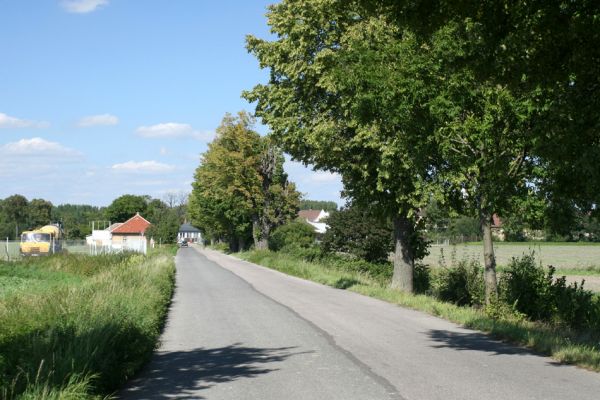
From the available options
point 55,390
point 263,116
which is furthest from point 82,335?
point 263,116

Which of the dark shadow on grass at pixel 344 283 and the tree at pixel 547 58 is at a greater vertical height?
the tree at pixel 547 58

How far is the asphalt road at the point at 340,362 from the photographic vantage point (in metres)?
7.35

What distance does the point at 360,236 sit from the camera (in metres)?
35.8

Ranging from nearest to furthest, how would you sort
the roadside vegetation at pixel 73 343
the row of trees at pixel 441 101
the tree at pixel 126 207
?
the roadside vegetation at pixel 73 343
the row of trees at pixel 441 101
the tree at pixel 126 207

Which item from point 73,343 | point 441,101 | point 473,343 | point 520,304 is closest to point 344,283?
point 520,304

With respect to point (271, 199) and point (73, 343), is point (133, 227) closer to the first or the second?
point (271, 199)

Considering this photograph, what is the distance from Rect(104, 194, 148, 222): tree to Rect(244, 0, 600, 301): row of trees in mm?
150432

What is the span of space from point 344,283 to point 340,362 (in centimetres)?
1499

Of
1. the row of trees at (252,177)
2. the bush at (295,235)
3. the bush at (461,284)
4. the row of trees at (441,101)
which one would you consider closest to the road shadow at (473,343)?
the row of trees at (441,101)

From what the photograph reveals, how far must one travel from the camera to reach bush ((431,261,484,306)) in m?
19.6

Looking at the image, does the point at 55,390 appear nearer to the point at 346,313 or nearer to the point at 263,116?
the point at 346,313

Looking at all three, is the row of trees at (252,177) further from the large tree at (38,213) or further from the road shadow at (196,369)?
the large tree at (38,213)

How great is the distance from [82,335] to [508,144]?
1043 centimetres

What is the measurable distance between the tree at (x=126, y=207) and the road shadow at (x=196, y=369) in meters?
164
